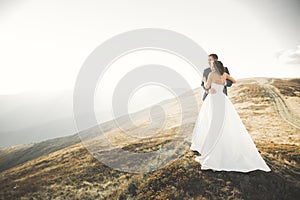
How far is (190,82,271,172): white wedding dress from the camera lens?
9.32 metres

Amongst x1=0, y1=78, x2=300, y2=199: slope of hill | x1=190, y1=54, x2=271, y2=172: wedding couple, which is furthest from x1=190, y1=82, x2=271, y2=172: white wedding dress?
x1=0, y1=78, x2=300, y2=199: slope of hill

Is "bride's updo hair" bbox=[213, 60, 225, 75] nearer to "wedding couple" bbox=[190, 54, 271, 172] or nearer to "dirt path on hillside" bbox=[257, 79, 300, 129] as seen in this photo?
"wedding couple" bbox=[190, 54, 271, 172]

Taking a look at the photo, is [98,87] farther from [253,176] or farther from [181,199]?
[253,176]

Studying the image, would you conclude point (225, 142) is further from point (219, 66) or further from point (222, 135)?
point (219, 66)

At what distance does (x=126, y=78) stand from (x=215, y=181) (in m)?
11.0

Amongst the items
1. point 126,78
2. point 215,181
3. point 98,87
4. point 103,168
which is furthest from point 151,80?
point 215,181

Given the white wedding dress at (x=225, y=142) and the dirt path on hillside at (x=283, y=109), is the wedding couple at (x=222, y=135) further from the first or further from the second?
the dirt path on hillside at (x=283, y=109)

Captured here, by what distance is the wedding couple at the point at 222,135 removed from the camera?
934 centimetres

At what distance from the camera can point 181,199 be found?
886cm

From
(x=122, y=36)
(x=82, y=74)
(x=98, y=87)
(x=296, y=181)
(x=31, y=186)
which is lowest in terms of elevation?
(x=31, y=186)

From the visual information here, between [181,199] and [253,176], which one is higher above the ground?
[253,176]

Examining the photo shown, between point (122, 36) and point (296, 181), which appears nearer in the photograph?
point (296, 181)

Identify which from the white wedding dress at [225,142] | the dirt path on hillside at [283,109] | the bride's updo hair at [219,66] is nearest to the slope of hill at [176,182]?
the white wedding dress at [225,142]

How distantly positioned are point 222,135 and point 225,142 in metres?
0.39
